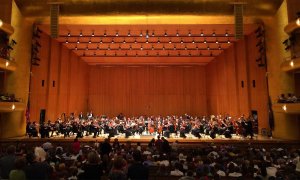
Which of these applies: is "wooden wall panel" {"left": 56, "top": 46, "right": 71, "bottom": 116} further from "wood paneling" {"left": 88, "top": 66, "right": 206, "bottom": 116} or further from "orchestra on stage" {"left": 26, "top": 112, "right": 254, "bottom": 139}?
"wood paneling" {"left": 88, "top": 66, "right": 206, "bottom": 116}

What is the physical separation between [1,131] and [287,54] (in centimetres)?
1524

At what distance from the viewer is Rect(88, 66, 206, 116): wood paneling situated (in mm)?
25359

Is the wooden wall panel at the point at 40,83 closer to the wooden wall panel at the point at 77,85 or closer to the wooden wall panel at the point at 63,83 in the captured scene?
the wooden wall panel at the point at 63,83

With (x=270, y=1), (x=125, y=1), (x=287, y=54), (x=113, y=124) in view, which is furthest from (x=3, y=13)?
(x=287, y=54)

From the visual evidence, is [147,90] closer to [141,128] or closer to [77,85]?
[77,85]

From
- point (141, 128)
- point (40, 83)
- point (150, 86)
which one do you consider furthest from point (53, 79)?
A: point (150, 86)

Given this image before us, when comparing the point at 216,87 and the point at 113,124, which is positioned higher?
the point at 216,87

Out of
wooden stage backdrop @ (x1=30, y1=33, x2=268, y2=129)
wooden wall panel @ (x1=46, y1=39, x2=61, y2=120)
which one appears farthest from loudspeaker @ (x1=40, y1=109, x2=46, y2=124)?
wooden stage backdrop @ (x1=30, y1=33, x2=268, y2=129)

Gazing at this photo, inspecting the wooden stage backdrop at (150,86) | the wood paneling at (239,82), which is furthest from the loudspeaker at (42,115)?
the wood paneling at (239,82)

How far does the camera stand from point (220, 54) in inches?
846

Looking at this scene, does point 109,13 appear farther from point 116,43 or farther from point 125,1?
point 116,43

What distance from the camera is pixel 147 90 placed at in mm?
25688

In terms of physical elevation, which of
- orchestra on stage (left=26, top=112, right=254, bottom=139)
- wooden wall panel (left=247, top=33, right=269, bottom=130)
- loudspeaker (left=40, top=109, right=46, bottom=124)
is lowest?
orchestra on stage (left=26, top=112, right=254, bottom=139)

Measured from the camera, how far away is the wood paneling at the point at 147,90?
25.4m
